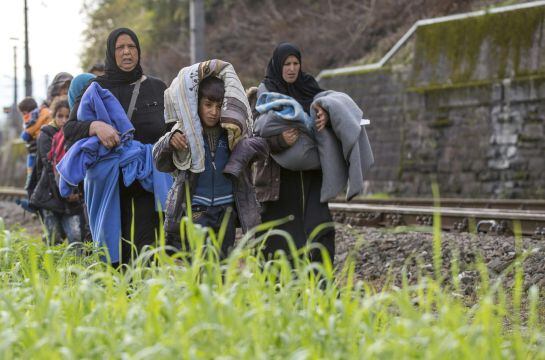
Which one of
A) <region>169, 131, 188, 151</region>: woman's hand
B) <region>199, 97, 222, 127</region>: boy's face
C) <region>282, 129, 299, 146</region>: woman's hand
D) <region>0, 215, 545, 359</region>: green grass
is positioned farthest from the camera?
<region>282, 129, 299, 146</region>: woman's hand

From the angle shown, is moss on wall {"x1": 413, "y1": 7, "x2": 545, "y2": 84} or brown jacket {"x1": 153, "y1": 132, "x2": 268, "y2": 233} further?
moss on wall {"x1": 413, "y1": 7, "x2": 545, "y2": 84}

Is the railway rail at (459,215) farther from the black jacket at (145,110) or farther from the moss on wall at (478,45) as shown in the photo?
the black jacket at (145,110)

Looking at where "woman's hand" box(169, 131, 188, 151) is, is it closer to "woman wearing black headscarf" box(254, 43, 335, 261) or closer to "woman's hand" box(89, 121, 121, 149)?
"woman's hand" box(89, 121, 121, 149)

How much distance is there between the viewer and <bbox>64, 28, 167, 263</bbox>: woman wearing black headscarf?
7121 mm

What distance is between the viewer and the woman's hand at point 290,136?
7.23 metres

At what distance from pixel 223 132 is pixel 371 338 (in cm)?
252

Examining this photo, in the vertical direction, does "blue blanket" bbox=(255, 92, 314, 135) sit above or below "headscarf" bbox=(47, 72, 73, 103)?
below

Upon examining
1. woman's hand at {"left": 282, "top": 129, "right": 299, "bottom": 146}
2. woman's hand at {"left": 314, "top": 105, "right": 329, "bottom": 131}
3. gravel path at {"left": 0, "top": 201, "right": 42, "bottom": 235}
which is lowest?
gravel path at {"left": 0, "top": 201, "right": 42, "bottom": 235}

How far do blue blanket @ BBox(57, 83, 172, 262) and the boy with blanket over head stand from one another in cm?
57

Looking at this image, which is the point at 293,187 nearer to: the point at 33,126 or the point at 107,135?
the point at 107,135

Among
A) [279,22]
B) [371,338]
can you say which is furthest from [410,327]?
[279,22]

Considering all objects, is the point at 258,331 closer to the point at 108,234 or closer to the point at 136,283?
the point at 136,283

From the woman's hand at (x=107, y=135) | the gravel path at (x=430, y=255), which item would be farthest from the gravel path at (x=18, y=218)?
the woman's hand at (x=107, y=135)

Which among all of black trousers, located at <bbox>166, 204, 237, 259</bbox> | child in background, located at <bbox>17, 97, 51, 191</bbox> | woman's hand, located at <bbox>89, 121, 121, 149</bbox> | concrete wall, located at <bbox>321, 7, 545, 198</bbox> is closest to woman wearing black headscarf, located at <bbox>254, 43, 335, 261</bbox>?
black trousers, located at <bbox>166, 204, 237, 259</bbox>
